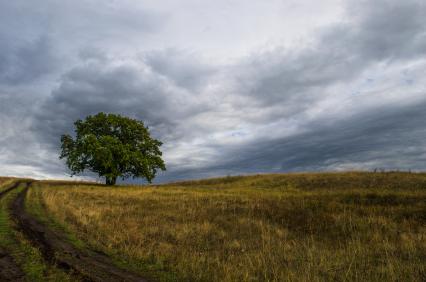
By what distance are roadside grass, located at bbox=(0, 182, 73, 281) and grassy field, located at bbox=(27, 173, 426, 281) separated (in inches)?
76.7

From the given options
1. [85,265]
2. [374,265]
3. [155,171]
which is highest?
[155,171]

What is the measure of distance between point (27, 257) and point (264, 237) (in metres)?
8.30

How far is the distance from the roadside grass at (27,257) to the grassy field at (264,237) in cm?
195

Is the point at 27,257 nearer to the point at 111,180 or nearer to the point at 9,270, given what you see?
the point at 9,270

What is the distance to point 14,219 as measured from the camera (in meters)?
15.8

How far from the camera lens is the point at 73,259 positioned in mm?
9258

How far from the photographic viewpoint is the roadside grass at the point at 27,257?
7672 millimetres

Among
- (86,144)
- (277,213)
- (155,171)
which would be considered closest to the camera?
(277,213)

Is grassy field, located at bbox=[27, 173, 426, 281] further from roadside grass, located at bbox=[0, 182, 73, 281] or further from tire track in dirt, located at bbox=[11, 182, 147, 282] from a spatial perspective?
roadside grass, located at bbox=[0, 182, 73, 281]

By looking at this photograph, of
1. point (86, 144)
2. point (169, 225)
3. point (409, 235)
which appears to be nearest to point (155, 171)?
point (86, 144)

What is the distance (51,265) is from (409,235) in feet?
41.1

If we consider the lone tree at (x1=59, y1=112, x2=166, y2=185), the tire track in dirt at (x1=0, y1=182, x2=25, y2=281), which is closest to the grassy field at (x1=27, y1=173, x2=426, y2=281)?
the tire track in dirt at (x1=0, y1=182, x2=25, y2=281)

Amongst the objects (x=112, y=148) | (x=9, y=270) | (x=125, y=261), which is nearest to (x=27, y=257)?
(x=9, y=270)

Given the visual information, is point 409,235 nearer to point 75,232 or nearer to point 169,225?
point 169,225
